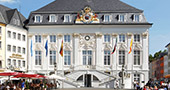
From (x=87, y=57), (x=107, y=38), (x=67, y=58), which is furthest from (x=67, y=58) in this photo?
(x=107, y=38)

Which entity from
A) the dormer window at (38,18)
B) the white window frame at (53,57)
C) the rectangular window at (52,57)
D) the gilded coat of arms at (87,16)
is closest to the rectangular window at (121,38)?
the gilded coat of arms at (87,16)

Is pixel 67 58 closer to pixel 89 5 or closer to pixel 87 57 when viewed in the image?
pixel 87 57

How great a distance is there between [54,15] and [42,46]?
603 centimetres

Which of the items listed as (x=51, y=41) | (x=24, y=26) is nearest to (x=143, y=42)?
(x=51, y=41)

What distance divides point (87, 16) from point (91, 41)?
4554mm

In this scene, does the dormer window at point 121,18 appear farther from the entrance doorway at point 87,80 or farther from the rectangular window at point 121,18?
the entrance doorway at point 87,80

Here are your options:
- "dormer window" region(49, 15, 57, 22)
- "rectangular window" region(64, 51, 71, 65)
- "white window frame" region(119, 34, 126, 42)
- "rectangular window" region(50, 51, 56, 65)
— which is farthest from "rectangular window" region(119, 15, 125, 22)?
"rectangular window" region(50, 51, 56, 65)

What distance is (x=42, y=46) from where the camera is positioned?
6350 centimetres

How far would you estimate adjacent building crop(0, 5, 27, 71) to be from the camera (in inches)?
2239

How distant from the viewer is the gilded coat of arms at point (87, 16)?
6316 centimetres

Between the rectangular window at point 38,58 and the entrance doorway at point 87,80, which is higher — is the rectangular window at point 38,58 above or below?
above

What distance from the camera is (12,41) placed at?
59.5 m

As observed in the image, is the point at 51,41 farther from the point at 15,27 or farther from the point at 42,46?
the point at 15,27

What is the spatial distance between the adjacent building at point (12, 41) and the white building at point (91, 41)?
1.49m
